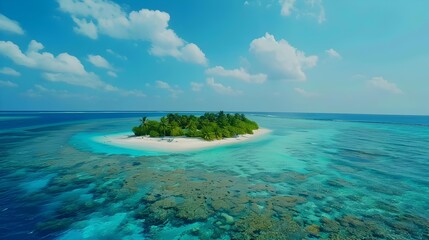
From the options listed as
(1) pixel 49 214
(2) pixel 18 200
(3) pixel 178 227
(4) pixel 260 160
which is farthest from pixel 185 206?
(4) pixel 260 160

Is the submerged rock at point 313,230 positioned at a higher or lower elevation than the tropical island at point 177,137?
lower

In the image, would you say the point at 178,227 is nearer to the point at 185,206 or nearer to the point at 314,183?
the point at 185,206

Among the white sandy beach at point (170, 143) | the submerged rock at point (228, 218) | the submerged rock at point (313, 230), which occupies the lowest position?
the submerged rock at point (228, 218)

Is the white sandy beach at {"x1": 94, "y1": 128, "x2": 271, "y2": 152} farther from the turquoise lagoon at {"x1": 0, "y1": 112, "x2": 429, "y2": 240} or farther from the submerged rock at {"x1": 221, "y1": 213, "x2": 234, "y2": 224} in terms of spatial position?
the submerged rock at {"x1": 221, "y1": 213, "x2": 234, "y2": 224}

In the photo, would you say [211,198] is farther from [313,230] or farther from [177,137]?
[177,137]

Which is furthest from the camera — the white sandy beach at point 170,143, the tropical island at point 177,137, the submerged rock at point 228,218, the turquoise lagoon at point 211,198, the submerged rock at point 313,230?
the tropical island at point 177,137

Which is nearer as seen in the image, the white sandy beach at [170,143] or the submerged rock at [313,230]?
the submerged rock at [313,230]

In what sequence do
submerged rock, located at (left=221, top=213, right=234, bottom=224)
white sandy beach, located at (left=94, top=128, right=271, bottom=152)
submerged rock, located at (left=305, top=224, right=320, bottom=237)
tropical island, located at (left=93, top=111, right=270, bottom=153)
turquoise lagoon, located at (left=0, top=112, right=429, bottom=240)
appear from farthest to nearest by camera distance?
tropical island, located at (left=93, top=111, right=270, bottom=153) → white sandy beach, located at (left=94, top=128, right=271, bottom=152) → submerged rock, located at (left=221, top=213, right=234, bottom=224) → turquoise lagoon, located at (left=0, top=112, right=429, bottom=240) → submerged rock, located at (left=305, top=224, right=320, bottom=237)

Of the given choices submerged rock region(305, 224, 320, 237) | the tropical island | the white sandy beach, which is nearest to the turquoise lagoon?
submerged rock region(305, 224, 320, 237)

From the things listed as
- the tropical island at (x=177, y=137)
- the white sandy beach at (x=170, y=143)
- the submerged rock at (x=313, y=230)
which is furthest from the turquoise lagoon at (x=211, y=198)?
the tropical island at (x=177, y=137)

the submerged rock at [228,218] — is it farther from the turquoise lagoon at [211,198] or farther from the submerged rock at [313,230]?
the submerged rock at [313,230]

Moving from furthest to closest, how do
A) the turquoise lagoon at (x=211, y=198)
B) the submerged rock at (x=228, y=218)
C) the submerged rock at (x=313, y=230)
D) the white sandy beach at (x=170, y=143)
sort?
the white sandy beach at (x=170, y=143), the submerged rock at (x=228, y=218), the turquoise lagoon at (x=211, y=198), the submerged rock at (x=313, y=230)
